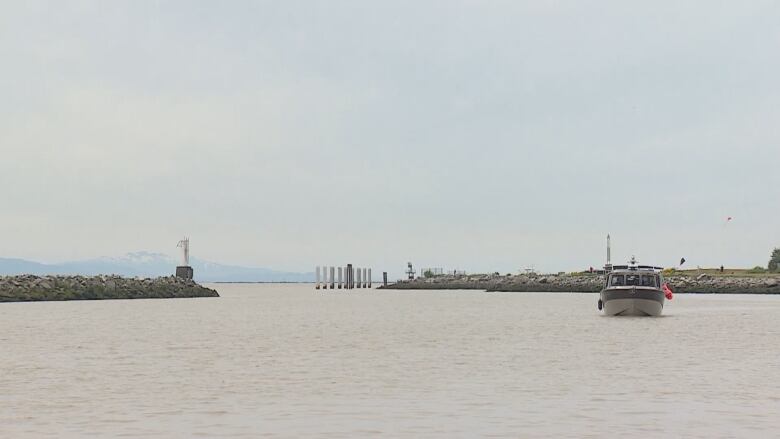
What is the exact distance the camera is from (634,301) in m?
66.3

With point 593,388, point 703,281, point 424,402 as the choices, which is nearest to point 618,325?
point 593,388

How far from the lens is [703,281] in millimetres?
140875

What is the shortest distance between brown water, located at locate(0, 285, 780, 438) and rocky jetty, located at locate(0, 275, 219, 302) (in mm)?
50159

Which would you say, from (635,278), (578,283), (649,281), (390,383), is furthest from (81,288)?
(390,383)

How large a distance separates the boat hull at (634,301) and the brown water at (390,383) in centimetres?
1288

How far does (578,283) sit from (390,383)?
5079 inches

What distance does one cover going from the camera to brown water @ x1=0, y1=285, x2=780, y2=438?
65.4 ft

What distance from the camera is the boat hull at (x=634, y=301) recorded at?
6619cm

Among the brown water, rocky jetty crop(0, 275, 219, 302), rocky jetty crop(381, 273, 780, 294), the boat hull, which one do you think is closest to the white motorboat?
the boat hull

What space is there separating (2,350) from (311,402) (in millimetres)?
21235

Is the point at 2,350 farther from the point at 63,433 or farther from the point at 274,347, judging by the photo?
the point at 63,433

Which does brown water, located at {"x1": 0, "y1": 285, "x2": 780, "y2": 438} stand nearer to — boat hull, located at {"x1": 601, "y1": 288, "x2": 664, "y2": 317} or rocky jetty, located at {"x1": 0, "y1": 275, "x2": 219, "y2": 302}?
boat hull, located at {"x1": 601, "y1": 288, "x2": 664, "y2": 317}

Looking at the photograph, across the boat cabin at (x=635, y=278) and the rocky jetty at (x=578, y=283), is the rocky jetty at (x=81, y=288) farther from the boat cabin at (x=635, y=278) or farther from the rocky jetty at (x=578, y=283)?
the boat cabin at (x=635, y=278)

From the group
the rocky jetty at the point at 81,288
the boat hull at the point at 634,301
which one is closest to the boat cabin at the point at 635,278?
the boat hull at the point at 634,301
